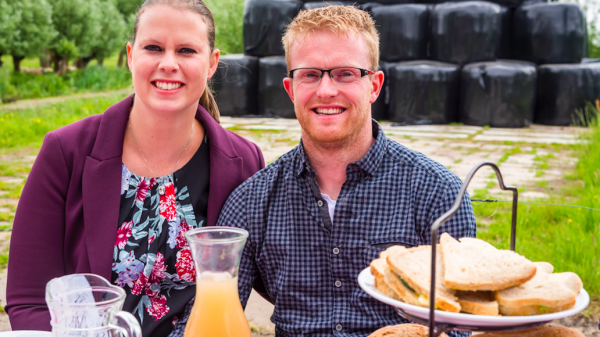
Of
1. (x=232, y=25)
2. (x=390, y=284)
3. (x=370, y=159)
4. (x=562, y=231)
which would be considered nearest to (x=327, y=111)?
(x=370, y=159)

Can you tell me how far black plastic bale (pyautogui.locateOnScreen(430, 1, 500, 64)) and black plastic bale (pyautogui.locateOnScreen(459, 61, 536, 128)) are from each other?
23cm

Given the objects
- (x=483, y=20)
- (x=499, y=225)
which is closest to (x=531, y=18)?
(x=483, y=20)

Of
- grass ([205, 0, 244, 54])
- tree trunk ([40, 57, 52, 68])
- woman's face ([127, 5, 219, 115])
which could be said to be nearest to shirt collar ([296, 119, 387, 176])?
woman's face ([127, 5, 219, 115])

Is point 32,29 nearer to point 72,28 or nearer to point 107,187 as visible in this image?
point 72,28

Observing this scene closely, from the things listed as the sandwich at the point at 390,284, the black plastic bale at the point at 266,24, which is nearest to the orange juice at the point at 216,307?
the sandwich at the point at 390,284

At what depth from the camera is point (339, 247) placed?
1.66 m

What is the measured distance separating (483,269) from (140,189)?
3.90ft

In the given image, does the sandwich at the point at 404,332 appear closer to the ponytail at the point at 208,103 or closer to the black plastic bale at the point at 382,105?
the ponytail at the point at 208,103

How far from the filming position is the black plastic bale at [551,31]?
28.1ft

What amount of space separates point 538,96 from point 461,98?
1252 mm

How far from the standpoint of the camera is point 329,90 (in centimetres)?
158

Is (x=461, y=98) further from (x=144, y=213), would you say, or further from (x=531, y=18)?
(x=144, y=213)

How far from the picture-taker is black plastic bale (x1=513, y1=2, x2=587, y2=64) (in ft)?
28.1

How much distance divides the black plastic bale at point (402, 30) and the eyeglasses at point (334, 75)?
25.0 feet
